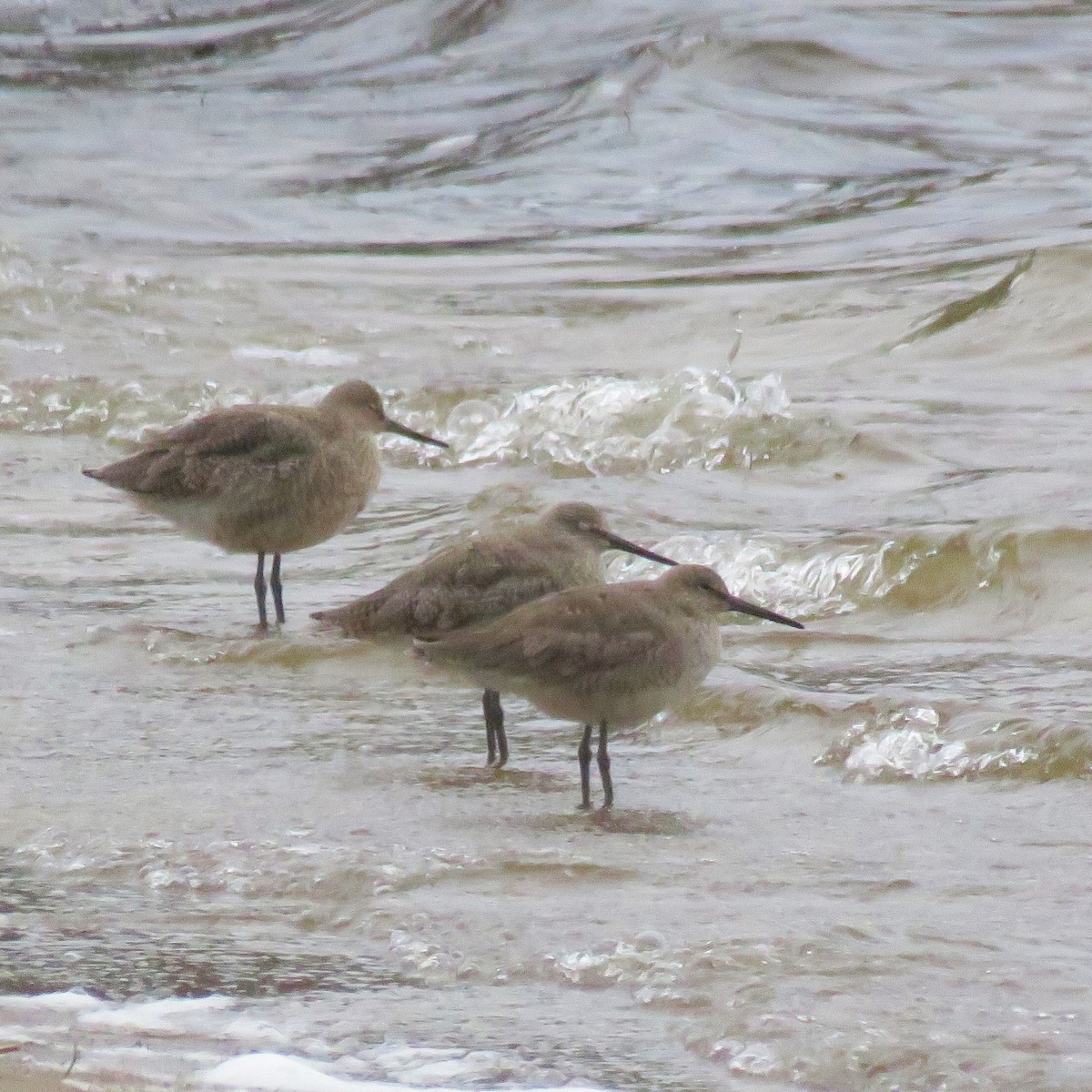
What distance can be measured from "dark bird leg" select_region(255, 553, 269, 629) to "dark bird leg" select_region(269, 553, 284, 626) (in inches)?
1.3

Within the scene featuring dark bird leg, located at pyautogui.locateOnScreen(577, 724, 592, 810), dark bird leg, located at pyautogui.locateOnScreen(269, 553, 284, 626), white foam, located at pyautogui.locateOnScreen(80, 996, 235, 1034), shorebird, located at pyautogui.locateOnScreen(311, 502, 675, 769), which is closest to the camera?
white foam, located at pyautogui.locateOnScreen(80, 996, 235, 1034)

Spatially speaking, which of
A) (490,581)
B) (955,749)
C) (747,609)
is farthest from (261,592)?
(955,749)

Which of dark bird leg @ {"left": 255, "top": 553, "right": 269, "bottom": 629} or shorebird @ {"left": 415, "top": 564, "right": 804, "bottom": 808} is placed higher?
shorebird @ {"left": 415, "top": 564, "right": 804, "bottom": 808}

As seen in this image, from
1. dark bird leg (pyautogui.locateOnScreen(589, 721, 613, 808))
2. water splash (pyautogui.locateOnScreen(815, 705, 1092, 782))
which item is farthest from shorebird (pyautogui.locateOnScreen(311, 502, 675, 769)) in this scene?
water splash (pyautogui.locateOnScreen(815, 705, 1092, 782))

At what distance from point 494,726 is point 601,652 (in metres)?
0.56

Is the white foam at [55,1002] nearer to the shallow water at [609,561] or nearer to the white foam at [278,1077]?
the shallow water at [609,561]

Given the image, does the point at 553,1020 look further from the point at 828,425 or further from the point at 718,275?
the point at 718,275

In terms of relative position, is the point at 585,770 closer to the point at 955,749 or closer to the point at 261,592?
the point at 955,749

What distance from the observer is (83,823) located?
17.7 ft

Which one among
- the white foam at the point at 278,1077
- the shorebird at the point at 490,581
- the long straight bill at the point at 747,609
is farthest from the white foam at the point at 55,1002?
the long straight bill at the point at 747,609

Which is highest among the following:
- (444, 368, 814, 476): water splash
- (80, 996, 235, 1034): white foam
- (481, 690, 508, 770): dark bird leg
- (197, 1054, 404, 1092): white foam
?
(197, 1054, 404, 1092): white foam

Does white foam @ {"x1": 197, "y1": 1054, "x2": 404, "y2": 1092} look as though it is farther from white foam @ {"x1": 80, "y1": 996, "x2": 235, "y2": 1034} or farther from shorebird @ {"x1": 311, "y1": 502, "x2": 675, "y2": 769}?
shorebird @ {"x1": 311, "y1": 502, "x2": 675, "y2": 769}

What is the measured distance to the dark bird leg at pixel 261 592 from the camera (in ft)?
24.6

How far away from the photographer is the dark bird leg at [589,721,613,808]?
5.65 meters
